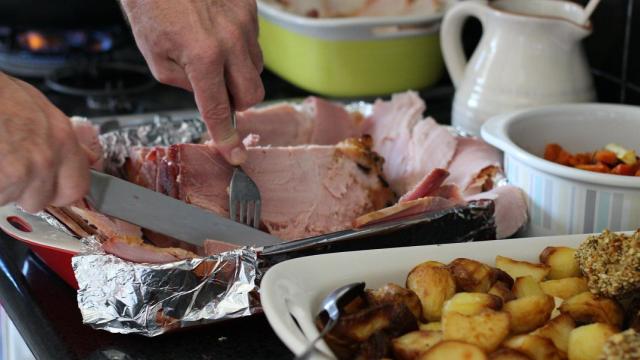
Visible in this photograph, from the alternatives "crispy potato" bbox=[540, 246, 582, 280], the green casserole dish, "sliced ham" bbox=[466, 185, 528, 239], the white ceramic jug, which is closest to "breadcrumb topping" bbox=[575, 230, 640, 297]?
"crispy potato" bbox=[540, 246, 582, 280]

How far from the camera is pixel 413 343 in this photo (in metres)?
0.80

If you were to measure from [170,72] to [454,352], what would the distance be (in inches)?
21.9

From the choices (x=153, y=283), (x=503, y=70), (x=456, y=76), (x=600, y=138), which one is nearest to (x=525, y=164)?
(x=600, y=138)

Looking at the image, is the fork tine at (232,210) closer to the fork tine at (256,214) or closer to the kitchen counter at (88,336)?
the fork tine at (256,214)

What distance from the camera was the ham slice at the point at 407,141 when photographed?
1335 mm

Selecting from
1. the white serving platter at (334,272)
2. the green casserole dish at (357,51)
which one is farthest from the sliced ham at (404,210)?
the green casserole dish at (357,51)

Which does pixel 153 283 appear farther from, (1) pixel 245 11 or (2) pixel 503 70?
(2) pixel 503 70

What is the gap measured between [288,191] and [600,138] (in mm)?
436

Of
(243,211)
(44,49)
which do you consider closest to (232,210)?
(243,211)

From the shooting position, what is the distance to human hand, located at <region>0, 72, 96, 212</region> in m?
0.90

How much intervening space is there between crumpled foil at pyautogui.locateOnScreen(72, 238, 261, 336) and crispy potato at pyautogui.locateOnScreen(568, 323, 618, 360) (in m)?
0.35

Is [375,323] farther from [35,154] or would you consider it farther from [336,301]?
[35,154]

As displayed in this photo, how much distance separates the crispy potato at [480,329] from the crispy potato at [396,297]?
0.19 feet

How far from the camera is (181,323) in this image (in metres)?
0.98
